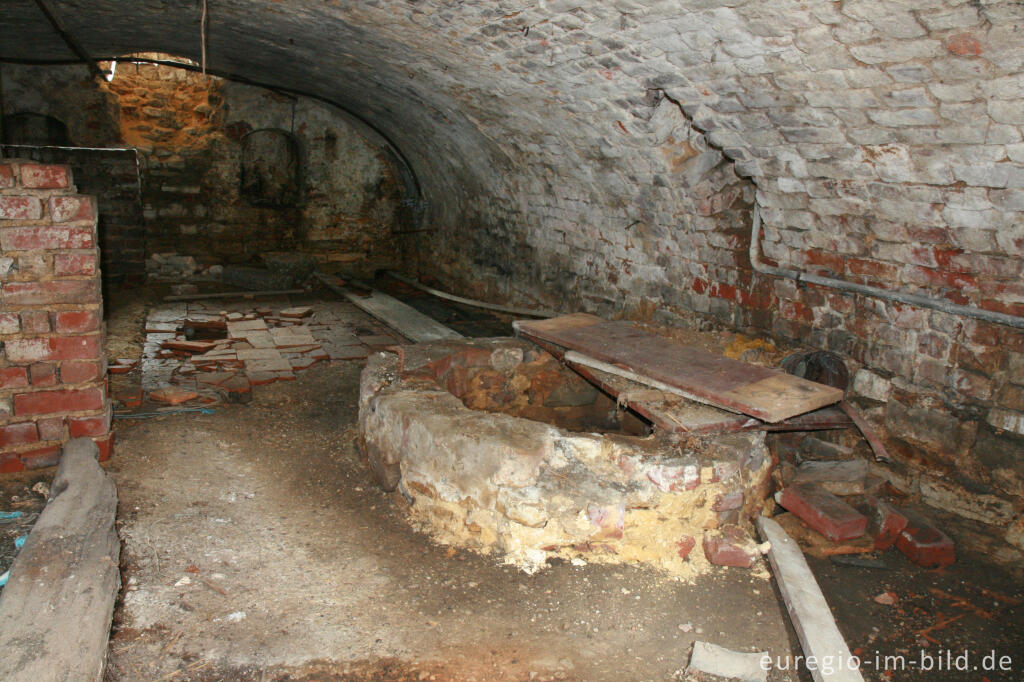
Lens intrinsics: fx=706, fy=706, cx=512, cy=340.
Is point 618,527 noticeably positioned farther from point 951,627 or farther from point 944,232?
point 944,232

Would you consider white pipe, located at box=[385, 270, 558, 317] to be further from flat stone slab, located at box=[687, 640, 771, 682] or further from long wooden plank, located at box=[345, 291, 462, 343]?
flat stone slab, located at box=[687, 640, 771, 682]

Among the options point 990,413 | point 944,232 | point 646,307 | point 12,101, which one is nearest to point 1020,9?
point 944,232

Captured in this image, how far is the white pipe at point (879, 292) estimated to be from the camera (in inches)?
145

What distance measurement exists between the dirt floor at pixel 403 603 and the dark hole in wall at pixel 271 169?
24.3ft

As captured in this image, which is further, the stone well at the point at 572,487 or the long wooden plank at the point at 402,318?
the long wooden plank at the point at 402,318

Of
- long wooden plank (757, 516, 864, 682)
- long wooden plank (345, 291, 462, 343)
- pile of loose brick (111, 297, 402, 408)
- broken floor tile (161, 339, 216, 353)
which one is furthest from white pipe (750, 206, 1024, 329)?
broken floor tile (161, 339, 216, 353)

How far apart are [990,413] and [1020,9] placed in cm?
216

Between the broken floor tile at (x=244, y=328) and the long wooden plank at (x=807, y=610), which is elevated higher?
the broken floor tile at (x=244, y=328)

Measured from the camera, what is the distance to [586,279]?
7008 millimetres

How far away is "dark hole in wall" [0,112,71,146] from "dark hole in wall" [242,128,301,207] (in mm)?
2330

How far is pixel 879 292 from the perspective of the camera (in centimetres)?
423

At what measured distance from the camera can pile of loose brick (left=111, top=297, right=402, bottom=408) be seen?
5.63 meters

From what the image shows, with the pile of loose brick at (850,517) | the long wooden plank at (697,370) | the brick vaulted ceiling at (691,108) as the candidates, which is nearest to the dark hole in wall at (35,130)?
the brick vaulted ceiling at (691,108)

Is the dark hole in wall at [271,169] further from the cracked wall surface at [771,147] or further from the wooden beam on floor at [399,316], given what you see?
the cracked wall surface at [771,147]
